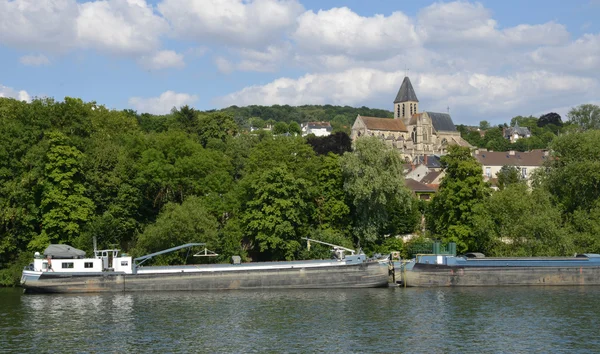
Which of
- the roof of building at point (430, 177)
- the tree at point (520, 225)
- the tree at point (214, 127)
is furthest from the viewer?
the roof of building at point (430, 177)

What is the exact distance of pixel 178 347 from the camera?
116 feet

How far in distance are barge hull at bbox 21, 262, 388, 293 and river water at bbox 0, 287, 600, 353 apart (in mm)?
2126

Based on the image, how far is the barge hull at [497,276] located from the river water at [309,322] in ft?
7.42

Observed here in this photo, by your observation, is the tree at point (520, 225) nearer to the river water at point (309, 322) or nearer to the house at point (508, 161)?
the river water at point (309, 322)

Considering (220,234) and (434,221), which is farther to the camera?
(434,221)

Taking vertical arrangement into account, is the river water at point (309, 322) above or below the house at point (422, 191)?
below

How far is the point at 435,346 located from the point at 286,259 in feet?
105

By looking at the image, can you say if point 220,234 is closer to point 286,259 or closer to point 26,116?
point 286,259

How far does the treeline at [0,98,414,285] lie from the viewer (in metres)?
64.3

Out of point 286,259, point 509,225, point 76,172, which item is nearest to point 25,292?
point 76,172

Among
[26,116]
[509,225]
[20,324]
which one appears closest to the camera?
[20,324]

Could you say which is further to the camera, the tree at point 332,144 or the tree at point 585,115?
the tree at point 585,115

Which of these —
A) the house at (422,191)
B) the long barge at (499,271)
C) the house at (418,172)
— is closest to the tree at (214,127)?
the house at (422,191)

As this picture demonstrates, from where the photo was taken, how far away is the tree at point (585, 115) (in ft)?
533
